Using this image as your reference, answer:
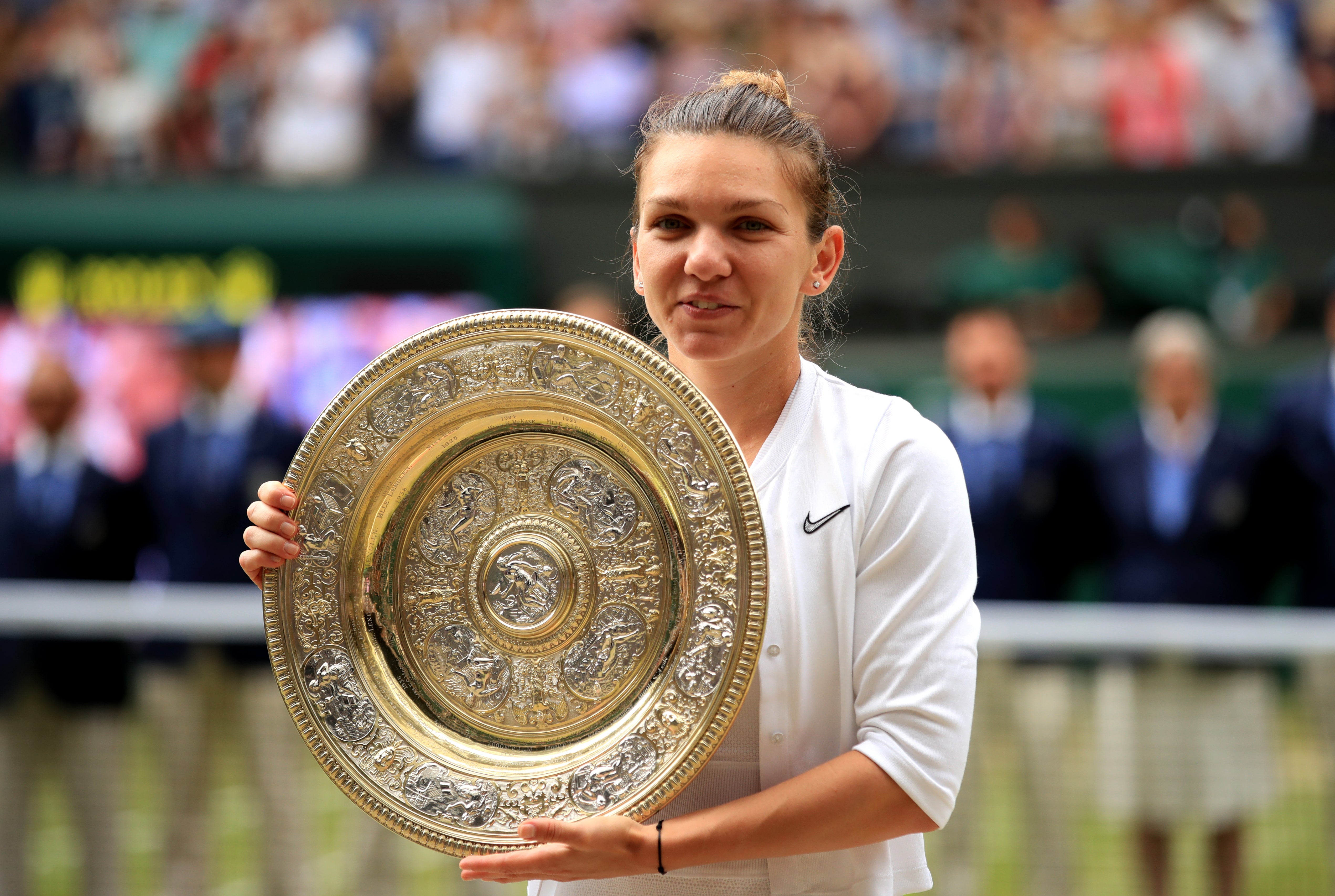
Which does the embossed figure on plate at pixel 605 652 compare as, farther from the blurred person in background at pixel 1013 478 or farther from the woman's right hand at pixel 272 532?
the blurred person in background at pixel 1013 478

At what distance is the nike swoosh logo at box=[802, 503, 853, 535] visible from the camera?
1.29m

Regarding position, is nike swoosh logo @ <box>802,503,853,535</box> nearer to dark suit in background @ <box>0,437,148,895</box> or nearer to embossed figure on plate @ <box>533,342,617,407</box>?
embossed figure on plate @ <box>533,342,617,407</box>

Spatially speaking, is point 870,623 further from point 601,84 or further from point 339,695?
point 601,84

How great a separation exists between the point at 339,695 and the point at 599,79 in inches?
297

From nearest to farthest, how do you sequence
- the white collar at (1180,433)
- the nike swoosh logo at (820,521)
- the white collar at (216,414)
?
1. the nike swoosh logo at (820,521)
2. the white collar at (1180,433)
3. the white collar at (216,414)

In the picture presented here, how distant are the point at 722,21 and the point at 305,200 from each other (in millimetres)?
2911

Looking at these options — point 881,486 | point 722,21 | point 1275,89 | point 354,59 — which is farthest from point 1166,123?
point 881,486

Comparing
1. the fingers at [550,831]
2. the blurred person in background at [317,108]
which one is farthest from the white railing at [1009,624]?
the blurred person in background at [317,108]

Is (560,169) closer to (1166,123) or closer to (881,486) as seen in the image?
(1166,123)

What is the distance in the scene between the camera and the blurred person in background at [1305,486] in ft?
13.6

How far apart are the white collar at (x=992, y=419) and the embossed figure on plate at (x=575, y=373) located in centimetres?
346

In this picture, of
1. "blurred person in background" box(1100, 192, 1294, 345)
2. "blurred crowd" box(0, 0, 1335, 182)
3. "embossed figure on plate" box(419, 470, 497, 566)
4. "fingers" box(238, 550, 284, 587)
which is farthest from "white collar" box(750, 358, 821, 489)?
"blurred person in background" box(1100, 192, 1294, 345)

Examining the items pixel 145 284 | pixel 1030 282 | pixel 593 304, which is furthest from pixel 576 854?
pixel 145 284

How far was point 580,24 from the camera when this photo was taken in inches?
345
